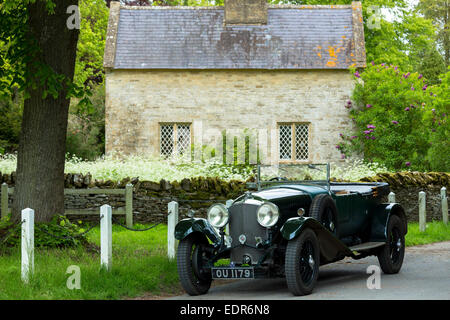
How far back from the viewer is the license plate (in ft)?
27.8

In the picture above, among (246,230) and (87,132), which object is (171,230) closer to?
(246,230)

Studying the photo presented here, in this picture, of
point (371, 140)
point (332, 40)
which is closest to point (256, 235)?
point (371, 140)

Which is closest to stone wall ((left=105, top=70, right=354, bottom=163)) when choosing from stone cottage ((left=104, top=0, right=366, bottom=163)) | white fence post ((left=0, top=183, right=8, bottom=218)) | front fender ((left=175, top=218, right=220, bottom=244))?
stone cottage ((left=104, top=0, right=366, bottom=163))

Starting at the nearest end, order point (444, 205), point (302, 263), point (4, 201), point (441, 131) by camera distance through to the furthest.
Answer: point (302, 263)
point (4, 201)
point (444, 205)
point (441, 131)

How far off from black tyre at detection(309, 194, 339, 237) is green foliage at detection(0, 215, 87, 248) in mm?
4179

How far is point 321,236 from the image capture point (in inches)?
357

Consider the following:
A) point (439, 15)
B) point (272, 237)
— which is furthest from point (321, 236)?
point (439, 15)

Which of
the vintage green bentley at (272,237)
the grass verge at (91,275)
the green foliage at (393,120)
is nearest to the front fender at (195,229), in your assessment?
the vintage green bentley at (272,237)

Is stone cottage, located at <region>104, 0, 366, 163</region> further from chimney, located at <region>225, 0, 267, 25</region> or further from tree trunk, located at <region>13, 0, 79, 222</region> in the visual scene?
tree trunk, located at <region>13, 0, 79, 222</region>

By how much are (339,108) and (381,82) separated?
7.15 feet

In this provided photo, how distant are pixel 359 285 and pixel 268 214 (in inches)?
69.4

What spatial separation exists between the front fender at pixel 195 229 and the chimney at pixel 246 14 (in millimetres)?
21220

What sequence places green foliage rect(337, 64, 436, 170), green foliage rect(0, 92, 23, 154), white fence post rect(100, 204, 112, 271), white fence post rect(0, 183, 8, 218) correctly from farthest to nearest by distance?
green foliage rect(0, 92, 23, 154), green foliage rect(337, 64, 436, 170), white fence post rect(0, 183, 8, 218), white fence post rect(100, 204, 112, 271)
